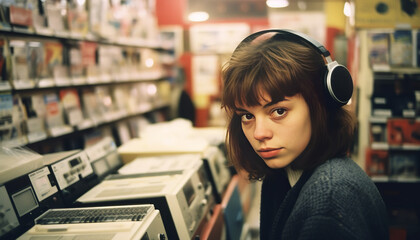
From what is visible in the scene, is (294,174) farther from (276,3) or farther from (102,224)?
(276,3)

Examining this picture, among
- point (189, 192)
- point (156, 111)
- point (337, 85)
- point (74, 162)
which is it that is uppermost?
point (337, 85)

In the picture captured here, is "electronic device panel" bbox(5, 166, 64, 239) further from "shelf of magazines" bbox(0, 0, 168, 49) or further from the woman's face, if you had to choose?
"shelf of magazines" bbox(0, 0, 168, 49)

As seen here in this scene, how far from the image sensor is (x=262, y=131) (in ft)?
3.38

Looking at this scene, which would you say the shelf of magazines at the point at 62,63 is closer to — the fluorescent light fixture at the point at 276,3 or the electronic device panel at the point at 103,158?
the electronic device panel at the point at 103,158

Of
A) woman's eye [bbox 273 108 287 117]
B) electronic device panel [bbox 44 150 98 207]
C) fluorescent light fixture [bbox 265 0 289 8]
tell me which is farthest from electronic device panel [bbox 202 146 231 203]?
fluorescent light fixture [bbox 265 0 289 8]

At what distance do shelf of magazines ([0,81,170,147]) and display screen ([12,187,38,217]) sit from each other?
138cm

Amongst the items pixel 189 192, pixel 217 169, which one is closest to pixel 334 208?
pixel 189 192

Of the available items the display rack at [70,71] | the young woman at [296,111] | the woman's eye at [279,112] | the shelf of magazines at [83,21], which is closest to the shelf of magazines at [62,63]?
the display rack at [70,71]

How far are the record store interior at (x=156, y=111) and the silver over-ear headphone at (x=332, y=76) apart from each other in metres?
0.43

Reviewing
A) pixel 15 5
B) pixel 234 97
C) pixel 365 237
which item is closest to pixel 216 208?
pixel 234 97

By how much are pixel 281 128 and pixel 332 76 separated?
0.22 m

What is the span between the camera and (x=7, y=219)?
1.10 meters

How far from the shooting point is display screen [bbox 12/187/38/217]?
118 centimetres

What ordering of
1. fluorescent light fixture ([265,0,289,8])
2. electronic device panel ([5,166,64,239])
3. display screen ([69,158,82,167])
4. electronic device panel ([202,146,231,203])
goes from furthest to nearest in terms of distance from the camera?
fluorescent light fixture ([265,0,289,8])
electronic device panel ([202,146,231,203])
display screen ([69,158,82,167])
electronic device panel ([5,166,64,239])
